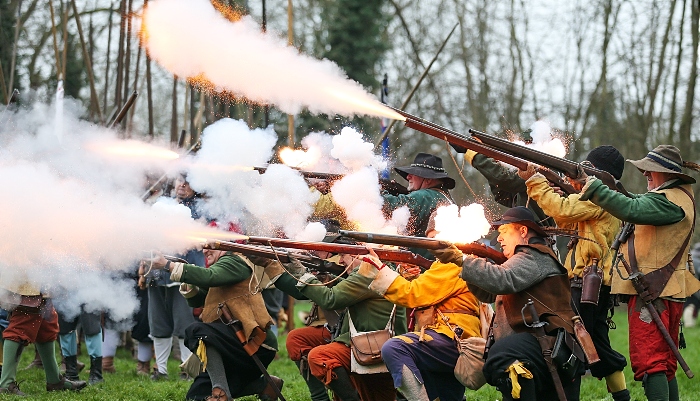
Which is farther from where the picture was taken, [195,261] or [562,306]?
[195,261]

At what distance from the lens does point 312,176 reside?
8.73 metres

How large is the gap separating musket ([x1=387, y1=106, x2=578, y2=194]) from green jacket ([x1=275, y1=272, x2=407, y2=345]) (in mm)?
1388

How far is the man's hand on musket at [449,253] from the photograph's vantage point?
6203 millimetres

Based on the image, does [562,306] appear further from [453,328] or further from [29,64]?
[29,64]

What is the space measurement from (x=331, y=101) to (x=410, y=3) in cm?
2103

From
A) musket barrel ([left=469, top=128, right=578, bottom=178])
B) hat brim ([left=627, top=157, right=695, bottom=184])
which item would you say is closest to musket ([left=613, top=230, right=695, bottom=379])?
hat brim ([left=627, top=157, right=695, bottom=184])

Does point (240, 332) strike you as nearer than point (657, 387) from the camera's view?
No

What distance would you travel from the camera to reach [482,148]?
7.14 metres

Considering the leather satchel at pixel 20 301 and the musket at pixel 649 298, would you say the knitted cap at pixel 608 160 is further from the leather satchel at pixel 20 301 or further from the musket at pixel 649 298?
the leather satchel at pixel 20 301

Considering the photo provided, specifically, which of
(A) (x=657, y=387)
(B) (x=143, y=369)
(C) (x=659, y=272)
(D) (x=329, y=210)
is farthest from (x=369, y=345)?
(B) (x=143, y=369)

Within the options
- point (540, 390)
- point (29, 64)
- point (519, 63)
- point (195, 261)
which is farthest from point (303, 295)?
point (519, 63)

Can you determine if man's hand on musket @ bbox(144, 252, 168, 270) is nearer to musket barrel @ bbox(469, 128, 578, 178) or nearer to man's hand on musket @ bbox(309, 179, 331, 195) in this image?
man's hand on musket @ bbox(309, 179, 331, 195)

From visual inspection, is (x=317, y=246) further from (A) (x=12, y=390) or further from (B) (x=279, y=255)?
(A) (x=12, y=390)

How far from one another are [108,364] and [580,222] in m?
7.01
